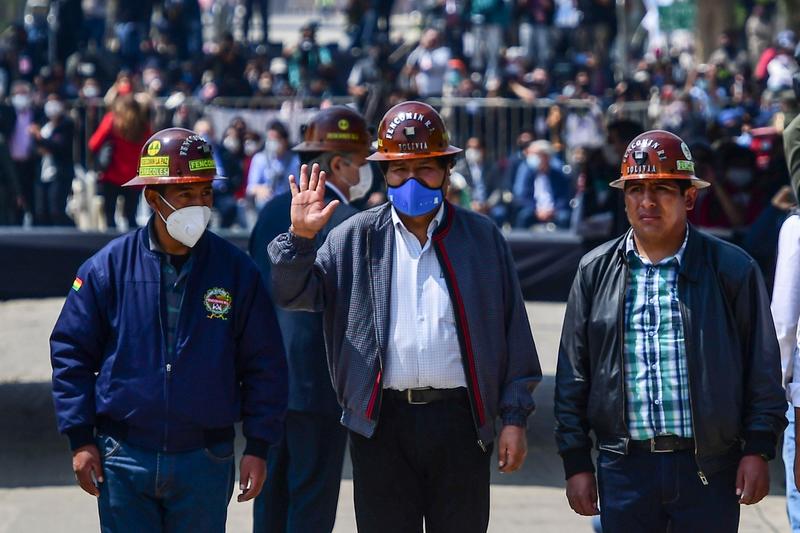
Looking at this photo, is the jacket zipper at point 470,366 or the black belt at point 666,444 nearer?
the black belt at point 666,444

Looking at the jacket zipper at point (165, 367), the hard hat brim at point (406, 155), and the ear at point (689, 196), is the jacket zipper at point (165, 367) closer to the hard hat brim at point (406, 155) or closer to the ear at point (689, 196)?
the hard hat brim at point (406, 155)

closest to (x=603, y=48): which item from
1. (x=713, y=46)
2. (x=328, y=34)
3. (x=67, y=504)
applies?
(x=713, y=46)

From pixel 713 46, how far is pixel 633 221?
2190 cm

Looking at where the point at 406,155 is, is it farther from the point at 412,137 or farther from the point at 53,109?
the point at 53,109

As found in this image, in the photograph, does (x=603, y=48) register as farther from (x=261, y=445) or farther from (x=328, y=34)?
(x=261, y=445)

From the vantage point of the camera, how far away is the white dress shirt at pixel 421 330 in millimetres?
4621

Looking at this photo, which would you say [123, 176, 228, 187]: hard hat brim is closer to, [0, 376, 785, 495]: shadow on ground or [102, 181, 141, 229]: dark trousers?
[0, 376, 785, 495]: shadow on ground

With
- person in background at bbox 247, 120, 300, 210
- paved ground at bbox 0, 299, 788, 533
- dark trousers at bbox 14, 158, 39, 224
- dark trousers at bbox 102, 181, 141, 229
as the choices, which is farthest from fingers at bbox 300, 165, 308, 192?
person in background at bbox 247, 120, 300, 210

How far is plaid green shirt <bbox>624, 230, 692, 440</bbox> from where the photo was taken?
4.43m

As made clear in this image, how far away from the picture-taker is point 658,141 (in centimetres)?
456

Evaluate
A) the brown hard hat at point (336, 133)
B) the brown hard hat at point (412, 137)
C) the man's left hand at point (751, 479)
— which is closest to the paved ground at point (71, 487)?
the brown hard hat at point (336, 133)

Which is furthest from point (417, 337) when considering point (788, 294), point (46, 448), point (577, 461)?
point (46, 448)

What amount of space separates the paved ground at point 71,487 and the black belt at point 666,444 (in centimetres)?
309

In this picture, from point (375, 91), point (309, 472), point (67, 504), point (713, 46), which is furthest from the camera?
point (713, 46)
